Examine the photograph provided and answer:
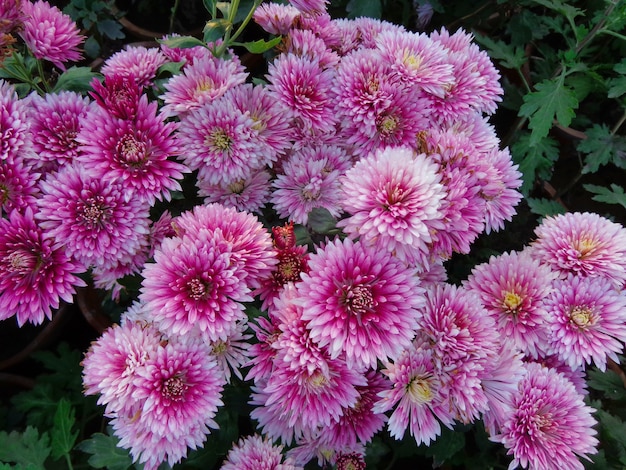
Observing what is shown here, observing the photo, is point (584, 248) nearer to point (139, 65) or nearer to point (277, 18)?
point (277, 18)

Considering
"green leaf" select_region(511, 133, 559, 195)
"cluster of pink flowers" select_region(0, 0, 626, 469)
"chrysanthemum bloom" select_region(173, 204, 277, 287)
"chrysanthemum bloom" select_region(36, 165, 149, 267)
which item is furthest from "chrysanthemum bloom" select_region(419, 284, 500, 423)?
"green leaf" select_region(511, 133, 559, 195)

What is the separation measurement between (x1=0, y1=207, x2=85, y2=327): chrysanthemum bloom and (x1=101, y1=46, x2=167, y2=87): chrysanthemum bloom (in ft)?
1.05

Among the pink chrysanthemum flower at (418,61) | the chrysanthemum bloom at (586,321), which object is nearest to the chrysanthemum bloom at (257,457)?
the chrysanthemum bloom at (586,321)

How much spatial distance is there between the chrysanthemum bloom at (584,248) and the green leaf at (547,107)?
422 millimetres

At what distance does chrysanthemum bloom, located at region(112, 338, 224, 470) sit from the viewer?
0.69 m

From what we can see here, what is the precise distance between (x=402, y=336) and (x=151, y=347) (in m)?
0.35

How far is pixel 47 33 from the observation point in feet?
2.98

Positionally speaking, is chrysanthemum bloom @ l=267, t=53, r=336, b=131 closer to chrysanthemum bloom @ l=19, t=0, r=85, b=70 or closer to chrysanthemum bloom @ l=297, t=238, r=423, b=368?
chrysanthemum bloom @ l=297, t=238, r=423, b=368

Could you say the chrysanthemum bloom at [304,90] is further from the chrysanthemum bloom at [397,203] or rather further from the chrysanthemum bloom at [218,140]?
the chrysanthemum bloom at [397,203]

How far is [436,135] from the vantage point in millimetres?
803

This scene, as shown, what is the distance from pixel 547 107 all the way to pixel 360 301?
3.15 feet

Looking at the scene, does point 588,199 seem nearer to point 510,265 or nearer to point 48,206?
point 510,265

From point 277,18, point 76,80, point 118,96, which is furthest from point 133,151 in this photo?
point 277,18

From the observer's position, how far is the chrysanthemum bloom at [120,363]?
69cm
